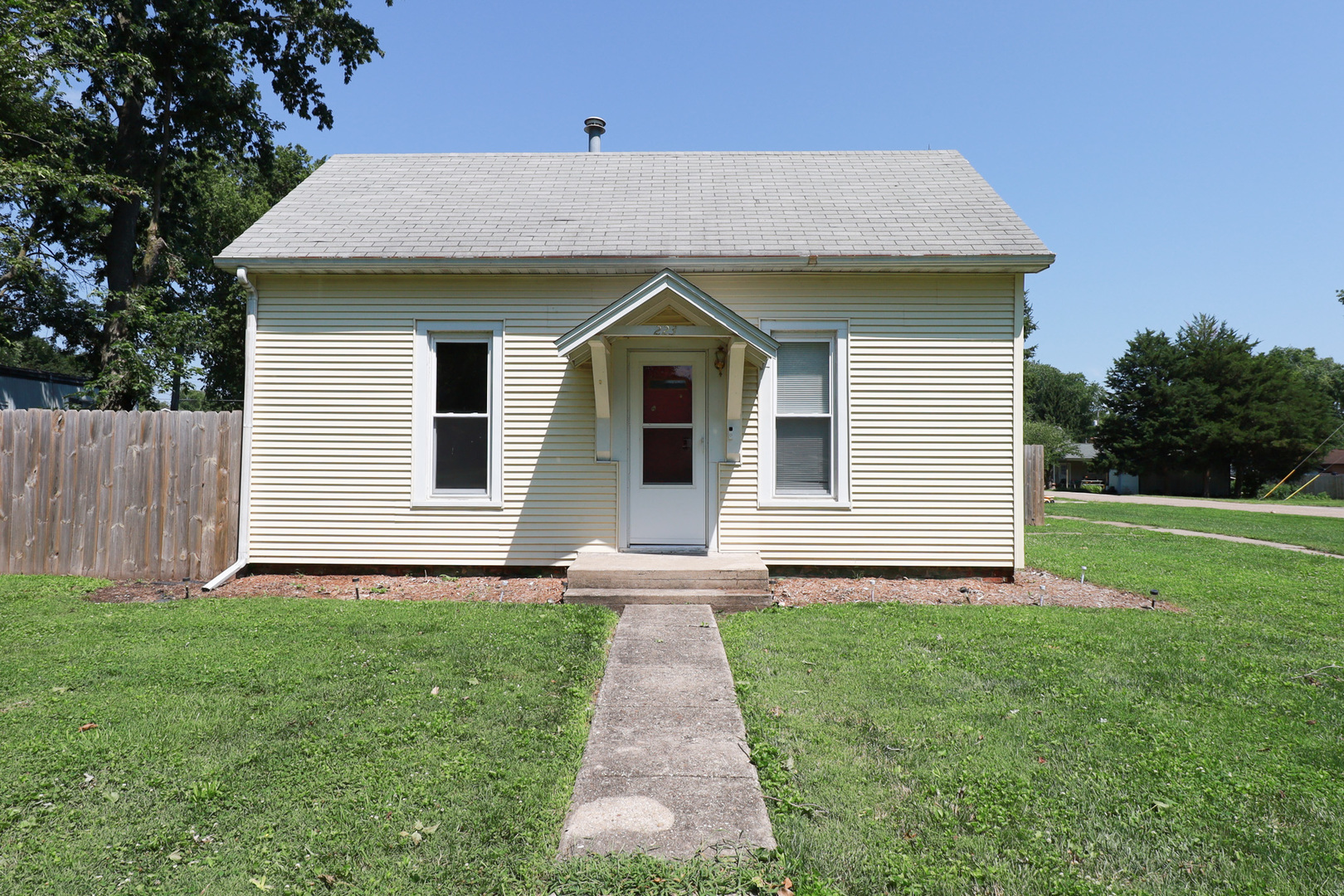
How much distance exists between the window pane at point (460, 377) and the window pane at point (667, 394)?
193cm

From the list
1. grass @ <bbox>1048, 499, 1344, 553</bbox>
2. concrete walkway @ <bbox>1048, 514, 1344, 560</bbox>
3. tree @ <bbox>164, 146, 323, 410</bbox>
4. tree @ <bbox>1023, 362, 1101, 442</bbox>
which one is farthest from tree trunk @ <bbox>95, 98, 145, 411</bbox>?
tree @ <bbox>1023, 362, 1101, 442</bbox>

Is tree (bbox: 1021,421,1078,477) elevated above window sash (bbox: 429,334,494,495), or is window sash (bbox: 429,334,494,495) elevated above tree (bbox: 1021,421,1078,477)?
tree (bbox: 1021,421,1078,477)

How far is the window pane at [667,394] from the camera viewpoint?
25.2 ft

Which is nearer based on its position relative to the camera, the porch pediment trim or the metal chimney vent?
the porch pediment trim

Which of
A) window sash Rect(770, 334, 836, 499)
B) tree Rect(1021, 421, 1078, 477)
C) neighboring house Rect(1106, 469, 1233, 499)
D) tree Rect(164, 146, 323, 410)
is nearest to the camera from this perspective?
window sash Rect(770, 334, 836, 499)

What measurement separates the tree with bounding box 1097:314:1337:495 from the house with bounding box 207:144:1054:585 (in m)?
38.7

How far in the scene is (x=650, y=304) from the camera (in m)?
6.83

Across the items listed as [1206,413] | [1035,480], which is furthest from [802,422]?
[1206,413]

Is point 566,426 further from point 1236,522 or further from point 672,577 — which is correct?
point 1236,522

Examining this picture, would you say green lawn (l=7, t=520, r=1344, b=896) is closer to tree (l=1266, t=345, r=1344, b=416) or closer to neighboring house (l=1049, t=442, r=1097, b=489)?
neighboring house (l=1049, t=442, r=1097, b=489)

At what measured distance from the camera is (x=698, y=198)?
29.7ft

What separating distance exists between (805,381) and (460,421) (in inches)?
158

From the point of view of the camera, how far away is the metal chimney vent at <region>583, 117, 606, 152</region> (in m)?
11.3

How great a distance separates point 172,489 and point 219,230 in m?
27.8
